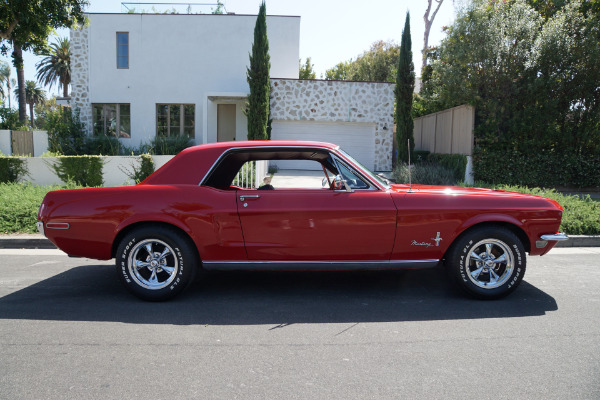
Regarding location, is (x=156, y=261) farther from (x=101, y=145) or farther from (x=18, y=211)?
(x=101, y=145)

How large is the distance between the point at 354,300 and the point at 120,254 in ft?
→ 7.89

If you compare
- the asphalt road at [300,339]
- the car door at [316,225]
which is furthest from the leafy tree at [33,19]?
the car door at [316,225]

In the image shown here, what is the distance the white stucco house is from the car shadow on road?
1530 cm

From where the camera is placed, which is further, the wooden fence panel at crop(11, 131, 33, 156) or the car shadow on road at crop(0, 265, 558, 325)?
the wooden fence panel at crop(11, 131, 33, 156)

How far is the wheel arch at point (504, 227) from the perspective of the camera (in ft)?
15.6

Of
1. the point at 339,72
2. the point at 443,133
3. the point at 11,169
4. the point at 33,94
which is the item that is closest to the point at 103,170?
the point at 11,169

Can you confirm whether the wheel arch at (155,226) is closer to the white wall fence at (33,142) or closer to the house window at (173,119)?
the house window at (173,119)

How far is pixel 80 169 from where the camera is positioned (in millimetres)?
12781

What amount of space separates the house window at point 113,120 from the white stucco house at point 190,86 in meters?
0.04

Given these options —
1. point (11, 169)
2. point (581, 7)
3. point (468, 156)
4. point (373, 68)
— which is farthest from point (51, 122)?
point (373, 68)

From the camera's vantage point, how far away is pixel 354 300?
15.9ft

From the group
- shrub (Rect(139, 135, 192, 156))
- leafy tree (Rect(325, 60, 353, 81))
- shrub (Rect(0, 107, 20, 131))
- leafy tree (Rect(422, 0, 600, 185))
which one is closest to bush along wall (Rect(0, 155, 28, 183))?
shrub (Rect(139, 135, 192, 156))

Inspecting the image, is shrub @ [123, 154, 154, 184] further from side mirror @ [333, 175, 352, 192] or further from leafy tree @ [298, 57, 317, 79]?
leafy tree @ [298, 57, 317, 79]

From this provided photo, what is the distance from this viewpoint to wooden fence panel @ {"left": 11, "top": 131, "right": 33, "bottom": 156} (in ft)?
64.2
